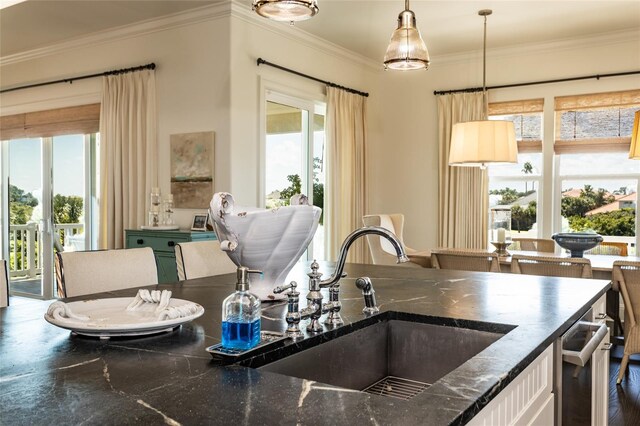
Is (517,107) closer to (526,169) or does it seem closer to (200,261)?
(526,169)

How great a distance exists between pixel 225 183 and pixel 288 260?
3053mm

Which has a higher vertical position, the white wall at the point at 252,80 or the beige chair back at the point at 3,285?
the white wall at the point at 252,80

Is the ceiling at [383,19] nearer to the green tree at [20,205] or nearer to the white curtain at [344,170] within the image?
the white curtain at [344,170]

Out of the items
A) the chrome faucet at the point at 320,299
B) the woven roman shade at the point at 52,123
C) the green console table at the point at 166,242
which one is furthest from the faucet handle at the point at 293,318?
the woven roman shade at the point at 52,123

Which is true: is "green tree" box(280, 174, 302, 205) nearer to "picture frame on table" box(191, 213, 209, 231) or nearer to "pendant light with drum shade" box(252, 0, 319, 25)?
"picture frame on table" box(191, 213, 209, 231)

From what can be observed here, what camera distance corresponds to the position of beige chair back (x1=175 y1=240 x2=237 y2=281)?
2348 mm

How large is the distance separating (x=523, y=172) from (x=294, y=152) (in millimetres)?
2414

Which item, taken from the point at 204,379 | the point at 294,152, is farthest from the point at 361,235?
the point at 294,152

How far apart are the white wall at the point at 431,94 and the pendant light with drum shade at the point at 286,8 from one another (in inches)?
168

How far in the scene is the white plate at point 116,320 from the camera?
122 cm

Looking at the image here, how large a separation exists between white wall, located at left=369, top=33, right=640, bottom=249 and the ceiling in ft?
0.62

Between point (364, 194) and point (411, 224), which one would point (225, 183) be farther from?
point (411, 224)

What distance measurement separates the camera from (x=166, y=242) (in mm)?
4523

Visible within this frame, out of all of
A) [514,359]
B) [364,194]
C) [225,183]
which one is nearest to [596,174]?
[364,194]
